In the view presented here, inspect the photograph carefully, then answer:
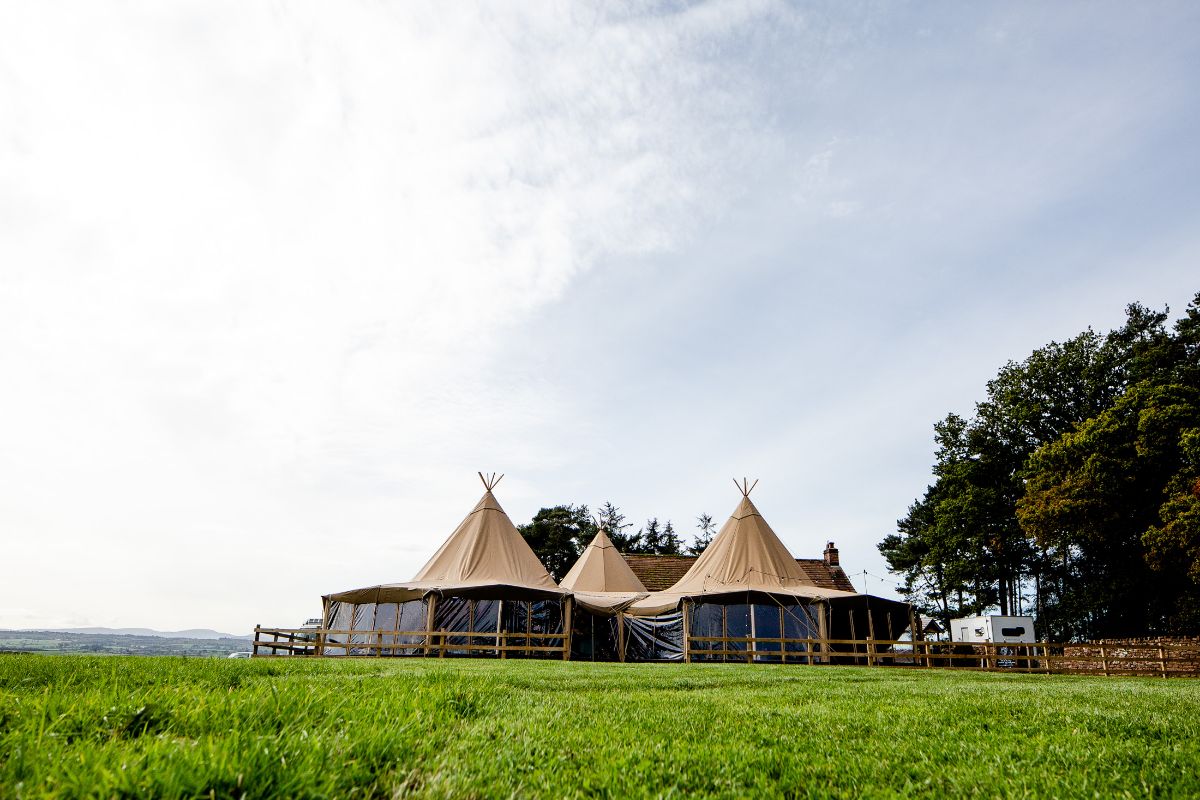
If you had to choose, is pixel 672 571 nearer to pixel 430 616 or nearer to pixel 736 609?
pixel 736 609

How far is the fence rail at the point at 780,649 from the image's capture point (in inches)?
768

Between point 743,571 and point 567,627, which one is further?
point 743,571

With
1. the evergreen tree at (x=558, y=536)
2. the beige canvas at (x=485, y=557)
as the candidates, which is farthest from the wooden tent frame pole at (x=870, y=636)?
the evergreen tree at (x=558, y=536)

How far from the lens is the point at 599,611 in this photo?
24.5 meters

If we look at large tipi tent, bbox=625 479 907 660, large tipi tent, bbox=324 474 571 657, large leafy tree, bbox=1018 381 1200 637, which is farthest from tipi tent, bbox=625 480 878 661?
large leafy tree, bbox=1018 381 1200 637

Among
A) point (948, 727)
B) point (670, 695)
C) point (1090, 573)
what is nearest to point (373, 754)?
point (948, 727)

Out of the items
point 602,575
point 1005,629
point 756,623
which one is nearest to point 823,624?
point 756,623

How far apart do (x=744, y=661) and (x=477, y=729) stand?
19959mm

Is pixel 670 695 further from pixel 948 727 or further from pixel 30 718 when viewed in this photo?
pixel 30 718

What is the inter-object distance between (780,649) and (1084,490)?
1650 cm

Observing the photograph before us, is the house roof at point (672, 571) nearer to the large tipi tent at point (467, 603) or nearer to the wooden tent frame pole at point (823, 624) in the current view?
the large tipi tent at point (467, 603)

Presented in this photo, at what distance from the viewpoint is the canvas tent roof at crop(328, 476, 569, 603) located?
2261cm

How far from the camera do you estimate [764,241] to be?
51.0 ft

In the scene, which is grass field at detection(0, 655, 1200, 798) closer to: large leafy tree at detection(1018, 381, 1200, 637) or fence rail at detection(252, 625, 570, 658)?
fence rail at detection(252, 625, 570, 658)
